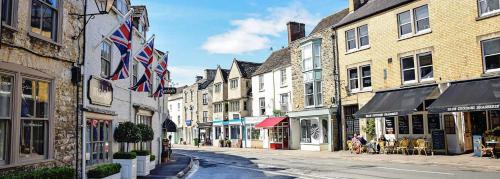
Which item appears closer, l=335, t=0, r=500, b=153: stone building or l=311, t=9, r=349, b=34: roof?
l=335, t=0, r=500, b=153: stone building

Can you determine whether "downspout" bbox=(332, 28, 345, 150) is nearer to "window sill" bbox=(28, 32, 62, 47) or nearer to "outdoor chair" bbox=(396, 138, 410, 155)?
"outdoor chair" bbox=(396, 138, 410, 155)

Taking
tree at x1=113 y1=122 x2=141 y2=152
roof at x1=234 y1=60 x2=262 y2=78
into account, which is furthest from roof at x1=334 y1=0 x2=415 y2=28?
roof at x1=234 y1=60 x2=262 y2=78

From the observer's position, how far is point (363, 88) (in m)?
30.8

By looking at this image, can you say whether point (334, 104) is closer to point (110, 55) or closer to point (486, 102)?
point (486, 102)

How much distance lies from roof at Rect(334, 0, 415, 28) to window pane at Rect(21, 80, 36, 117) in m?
23.8

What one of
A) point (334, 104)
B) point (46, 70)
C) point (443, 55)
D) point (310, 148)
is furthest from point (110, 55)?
point (310, 148)

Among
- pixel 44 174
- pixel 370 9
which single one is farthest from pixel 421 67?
pixel 44 174

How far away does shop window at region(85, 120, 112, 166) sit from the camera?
506 inches

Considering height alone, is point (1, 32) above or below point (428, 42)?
below

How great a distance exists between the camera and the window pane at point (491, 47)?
22328 millimetres

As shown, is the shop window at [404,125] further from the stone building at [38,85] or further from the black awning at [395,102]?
the stone building at [38,85]

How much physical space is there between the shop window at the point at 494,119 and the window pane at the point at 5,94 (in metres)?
22.5

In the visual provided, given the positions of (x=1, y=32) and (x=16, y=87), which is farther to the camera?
(x=16, y=87)

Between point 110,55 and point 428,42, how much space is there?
1920 centimetres
